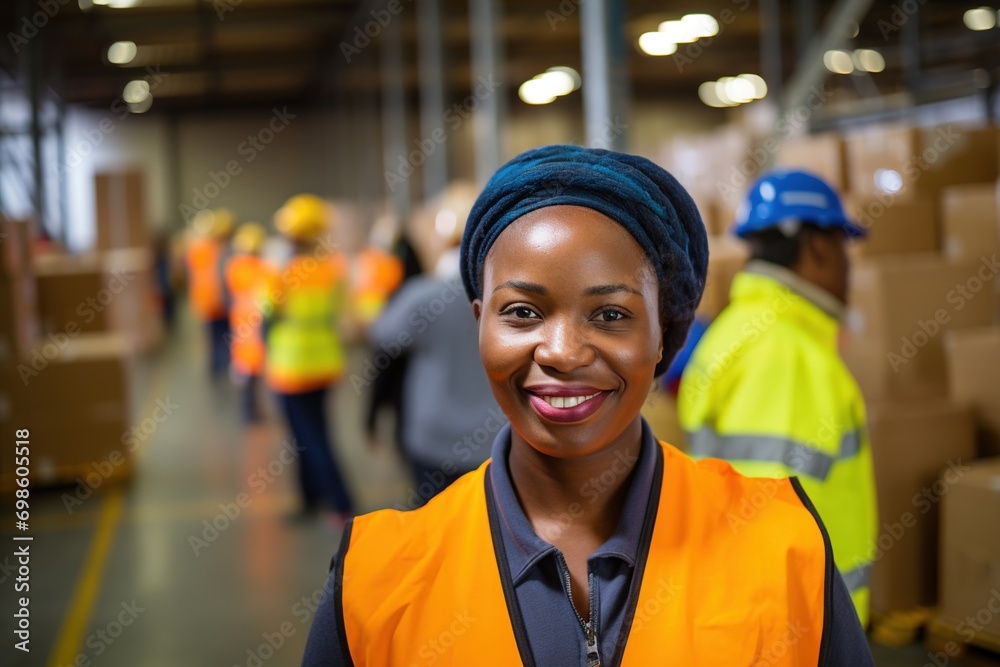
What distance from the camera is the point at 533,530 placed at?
1350 mm

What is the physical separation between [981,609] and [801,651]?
3.13 m

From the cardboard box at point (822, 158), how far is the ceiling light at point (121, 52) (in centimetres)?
1506

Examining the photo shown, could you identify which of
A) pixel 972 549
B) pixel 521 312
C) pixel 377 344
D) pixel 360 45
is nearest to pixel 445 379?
pixel 377 344

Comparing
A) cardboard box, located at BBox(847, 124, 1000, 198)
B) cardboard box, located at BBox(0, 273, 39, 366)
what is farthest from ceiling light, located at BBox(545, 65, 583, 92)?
cardboard box, located at BBox(847, 124, 1000, 198)

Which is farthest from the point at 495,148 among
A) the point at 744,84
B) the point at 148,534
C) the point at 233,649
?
the point at 744,84

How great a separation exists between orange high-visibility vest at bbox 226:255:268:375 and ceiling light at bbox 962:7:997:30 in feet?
35.3

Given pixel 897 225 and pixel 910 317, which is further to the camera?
pixel 897 225

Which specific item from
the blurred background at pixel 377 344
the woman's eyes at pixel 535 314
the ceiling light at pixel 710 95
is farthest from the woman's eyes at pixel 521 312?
the ceiling light at pixel 710 95

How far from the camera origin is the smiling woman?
125 centimetres

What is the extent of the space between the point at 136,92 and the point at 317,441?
2077 centimetres

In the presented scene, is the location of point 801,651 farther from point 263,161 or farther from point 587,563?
point 263,161

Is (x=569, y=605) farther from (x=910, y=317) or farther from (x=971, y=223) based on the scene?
(x=971, y=223)

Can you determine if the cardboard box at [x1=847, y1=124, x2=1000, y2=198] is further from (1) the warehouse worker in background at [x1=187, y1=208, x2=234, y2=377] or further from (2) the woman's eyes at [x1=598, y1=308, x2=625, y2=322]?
(1) the warehouse worker in background at [x1=187, y1=208, x2=234, y2=377]

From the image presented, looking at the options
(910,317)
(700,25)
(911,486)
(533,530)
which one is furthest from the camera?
(700,25)
